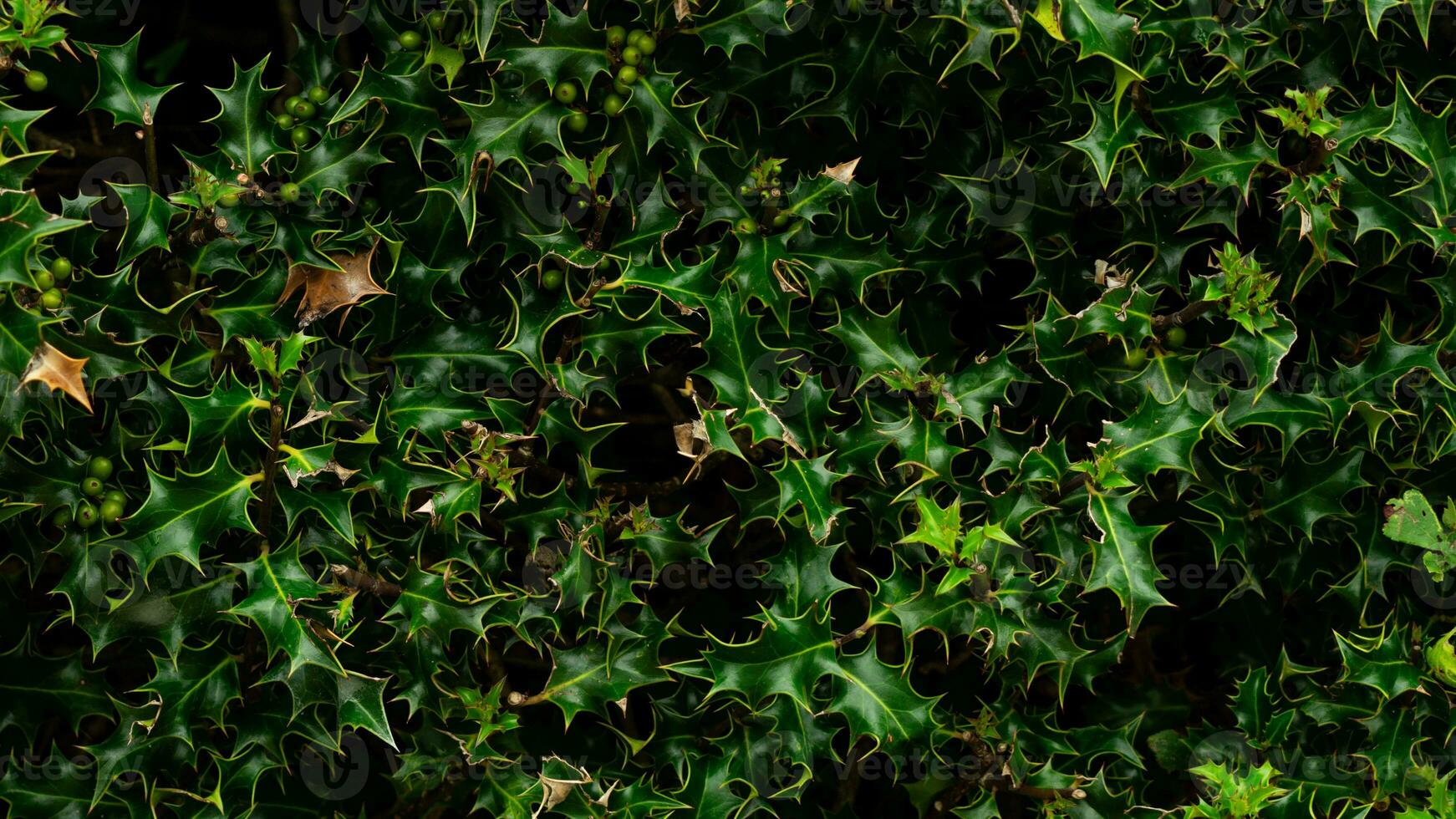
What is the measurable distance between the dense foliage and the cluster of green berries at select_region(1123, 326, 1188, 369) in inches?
0.4

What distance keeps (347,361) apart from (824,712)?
1.31 metres

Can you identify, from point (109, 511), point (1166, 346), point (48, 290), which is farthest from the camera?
point (1166, 346)

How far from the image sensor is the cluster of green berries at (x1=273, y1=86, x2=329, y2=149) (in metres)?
2.59

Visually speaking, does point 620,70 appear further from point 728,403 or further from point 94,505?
point 94,505

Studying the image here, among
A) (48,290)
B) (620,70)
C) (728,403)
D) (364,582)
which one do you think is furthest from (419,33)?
(364,582)

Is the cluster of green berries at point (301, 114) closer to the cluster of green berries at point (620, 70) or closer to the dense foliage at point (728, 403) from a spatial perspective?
the dense foliage at point (728, 403)

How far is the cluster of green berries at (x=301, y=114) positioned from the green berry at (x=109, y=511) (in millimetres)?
864

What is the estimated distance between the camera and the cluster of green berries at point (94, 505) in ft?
8.02

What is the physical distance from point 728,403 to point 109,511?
1.33 m

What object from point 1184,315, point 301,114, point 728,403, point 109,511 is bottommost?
point 109,511

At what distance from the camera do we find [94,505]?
2.48 meters

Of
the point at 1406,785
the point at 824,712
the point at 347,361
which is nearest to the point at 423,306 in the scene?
the point at 347,361

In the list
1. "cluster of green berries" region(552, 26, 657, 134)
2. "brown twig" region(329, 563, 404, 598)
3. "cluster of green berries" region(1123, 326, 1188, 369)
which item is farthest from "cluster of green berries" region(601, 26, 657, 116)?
"cluster of green berries" region(1123, 326, 1188, 369)

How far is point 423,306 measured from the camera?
264 centimetres
